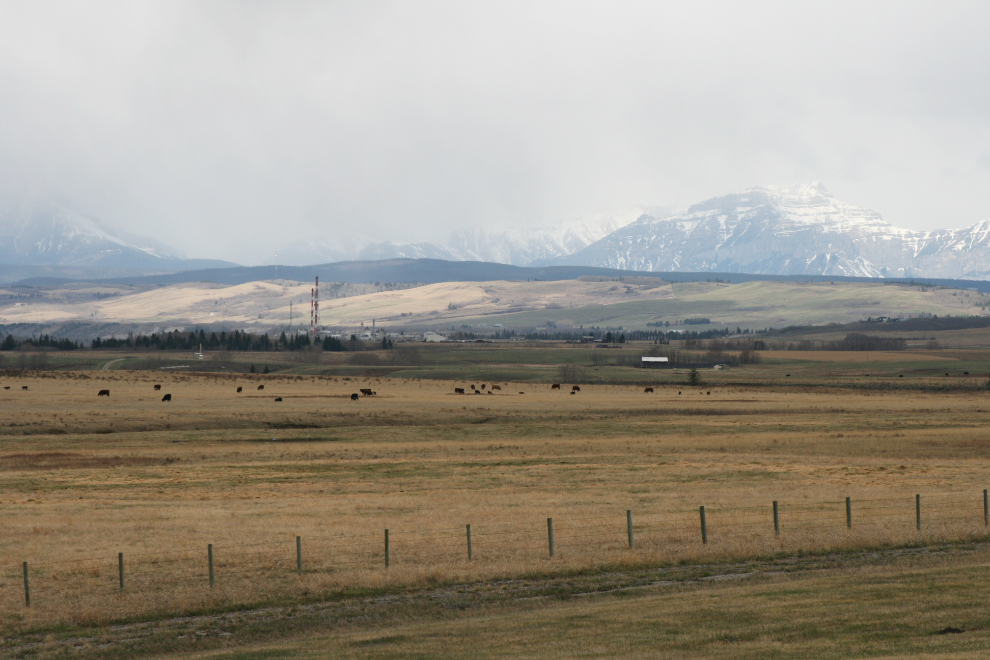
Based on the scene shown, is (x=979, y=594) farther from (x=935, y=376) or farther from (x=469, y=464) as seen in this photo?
(x=935, y=376)

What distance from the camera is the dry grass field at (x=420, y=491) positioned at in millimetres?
32219

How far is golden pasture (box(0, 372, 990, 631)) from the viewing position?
107 ft

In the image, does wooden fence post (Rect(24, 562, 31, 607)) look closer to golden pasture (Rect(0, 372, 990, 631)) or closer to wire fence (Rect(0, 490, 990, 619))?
wire fence (Rect(0, 490, 990, 619))

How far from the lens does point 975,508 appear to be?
4122 centimetres

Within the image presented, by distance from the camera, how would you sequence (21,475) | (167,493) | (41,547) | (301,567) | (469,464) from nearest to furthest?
1. (301,567)
2. (41,547)
3. (167,493)
4. (21,475)
5. (469,464)

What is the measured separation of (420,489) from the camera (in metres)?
52.6

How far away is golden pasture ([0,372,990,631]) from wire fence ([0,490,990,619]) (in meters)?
0.12

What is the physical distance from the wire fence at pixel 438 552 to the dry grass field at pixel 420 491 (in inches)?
5.1

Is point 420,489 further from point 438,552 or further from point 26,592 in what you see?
point 26,592

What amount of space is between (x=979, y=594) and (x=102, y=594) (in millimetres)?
23068

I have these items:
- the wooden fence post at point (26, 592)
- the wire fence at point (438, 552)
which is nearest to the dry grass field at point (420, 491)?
the wire fence at point (438, 552)

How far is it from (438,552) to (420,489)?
18.1 m

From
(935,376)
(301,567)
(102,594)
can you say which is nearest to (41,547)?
(102,594)

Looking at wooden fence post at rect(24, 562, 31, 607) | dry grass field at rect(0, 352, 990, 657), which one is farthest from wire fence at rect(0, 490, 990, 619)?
dry grass field at rect(0, 352, 990, 657)
